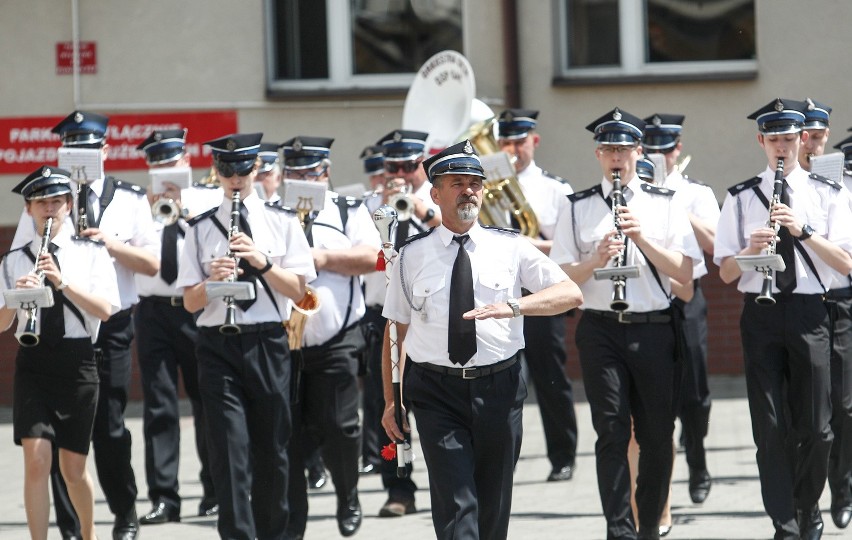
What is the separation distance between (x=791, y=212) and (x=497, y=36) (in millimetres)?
7375

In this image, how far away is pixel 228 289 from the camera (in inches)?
324

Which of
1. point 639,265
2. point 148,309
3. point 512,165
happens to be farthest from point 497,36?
point 639,265

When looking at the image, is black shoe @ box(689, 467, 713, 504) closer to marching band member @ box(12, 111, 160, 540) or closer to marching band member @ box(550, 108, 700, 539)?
marching band member @ box(550, 108, 700, 539)

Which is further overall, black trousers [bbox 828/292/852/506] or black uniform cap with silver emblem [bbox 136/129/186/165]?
black uniform cap with silver emblem [bbox 136/129/186/165]

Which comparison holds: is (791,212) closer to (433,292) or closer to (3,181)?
(433,292)

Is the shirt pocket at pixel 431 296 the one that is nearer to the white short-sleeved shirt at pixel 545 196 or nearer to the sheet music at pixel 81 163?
the sheet music at pixel 81 163

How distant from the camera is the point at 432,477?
23.6 feet

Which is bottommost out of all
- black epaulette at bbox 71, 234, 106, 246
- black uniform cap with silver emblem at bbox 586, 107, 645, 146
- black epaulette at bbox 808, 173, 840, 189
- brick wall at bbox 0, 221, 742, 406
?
brick wall at bbox 0, 221, 742, 406

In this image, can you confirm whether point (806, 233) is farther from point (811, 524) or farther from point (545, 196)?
point (545, 196)

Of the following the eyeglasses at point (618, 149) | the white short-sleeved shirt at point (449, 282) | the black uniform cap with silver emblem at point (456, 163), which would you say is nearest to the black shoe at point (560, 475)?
the eyeglasses at point (618, 149)

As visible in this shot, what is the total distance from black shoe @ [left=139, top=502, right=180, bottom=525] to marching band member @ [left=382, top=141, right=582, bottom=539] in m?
3.33

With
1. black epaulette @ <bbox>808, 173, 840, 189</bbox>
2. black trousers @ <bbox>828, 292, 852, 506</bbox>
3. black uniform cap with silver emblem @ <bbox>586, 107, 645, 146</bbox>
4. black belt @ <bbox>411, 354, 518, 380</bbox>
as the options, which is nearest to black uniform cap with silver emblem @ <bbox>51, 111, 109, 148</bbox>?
black uniform cap with silver emblem @ <bbox>586, 107, 645, 146</bbox>

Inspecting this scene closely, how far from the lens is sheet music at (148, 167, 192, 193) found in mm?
10141

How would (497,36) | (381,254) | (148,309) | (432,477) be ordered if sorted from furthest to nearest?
(497,36)
(148,309)
(381,254)
(432,477)
